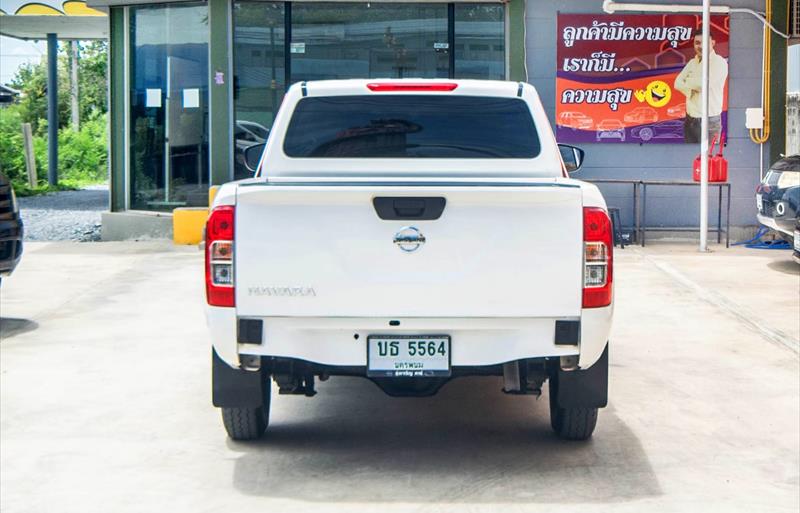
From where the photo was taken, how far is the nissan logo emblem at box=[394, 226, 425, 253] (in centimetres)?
614

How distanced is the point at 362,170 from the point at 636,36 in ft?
39.0

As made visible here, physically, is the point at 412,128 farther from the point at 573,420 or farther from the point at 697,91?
the point at 697,91

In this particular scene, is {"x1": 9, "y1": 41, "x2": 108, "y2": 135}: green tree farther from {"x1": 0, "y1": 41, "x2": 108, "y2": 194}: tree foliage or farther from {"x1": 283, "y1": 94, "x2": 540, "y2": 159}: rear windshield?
{"x1": 283, "y1": 94, "x2": 540, "y2": 159}: rear windshield

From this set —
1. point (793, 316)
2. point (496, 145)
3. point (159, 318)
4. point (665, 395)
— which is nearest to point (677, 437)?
point (665, 395)

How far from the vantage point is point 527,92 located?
7.65m

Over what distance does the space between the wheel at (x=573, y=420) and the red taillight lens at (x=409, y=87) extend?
1822mm

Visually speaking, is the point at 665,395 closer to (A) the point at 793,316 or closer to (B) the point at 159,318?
(A) the point at 793,316

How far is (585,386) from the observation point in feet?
21.4

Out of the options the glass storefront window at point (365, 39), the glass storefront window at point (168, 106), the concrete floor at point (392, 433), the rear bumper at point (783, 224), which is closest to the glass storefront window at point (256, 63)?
the glass storefront window at point (365, 39)

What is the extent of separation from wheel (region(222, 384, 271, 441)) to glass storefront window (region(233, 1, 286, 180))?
466 inches

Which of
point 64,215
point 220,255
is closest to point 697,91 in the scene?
point 64,215

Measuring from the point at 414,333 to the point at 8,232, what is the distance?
5.79 m

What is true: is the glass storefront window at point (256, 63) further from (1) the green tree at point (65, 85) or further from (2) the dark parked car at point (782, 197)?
(1) the green tree at point (65, 85)

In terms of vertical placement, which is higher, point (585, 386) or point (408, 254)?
point (408, 254)
